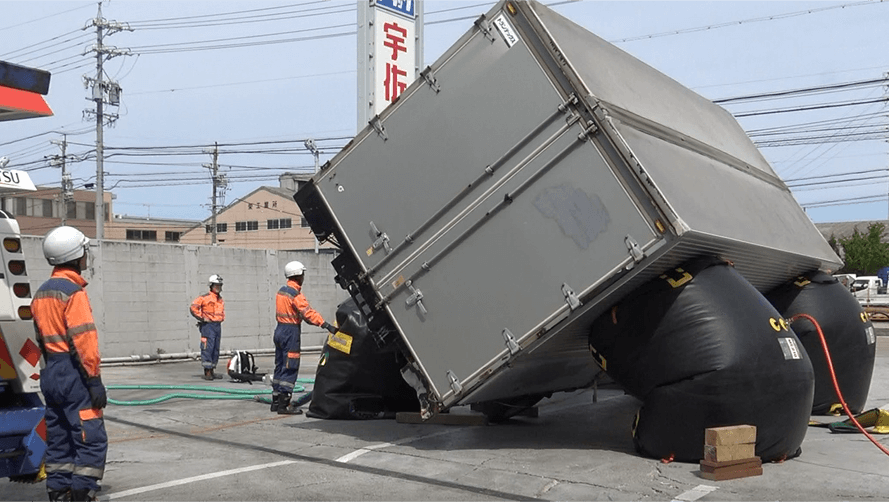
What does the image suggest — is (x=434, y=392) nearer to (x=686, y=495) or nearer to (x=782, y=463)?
(x=686, y=495)

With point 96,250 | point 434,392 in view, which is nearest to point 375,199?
point 434,392

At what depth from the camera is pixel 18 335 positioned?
5293 mm

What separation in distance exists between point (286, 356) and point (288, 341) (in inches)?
7.0

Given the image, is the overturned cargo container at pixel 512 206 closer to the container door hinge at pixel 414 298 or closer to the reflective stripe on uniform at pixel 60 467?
the container door hinge at pixel 414 298

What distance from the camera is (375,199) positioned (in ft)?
24.8

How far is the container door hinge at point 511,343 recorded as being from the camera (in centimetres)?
669

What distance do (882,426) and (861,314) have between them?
190cm

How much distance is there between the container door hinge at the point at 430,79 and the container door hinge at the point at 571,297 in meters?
2.08

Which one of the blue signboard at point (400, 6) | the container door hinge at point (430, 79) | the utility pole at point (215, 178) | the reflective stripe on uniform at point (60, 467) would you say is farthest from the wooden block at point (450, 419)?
the utility pole at point (215, 178)

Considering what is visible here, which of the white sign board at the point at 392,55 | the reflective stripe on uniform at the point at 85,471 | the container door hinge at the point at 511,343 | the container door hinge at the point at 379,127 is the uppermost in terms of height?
the white sign board at the point at 392,55

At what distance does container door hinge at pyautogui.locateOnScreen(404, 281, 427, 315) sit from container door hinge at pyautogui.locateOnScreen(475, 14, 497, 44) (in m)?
2.18

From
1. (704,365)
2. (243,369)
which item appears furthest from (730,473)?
(243,369)

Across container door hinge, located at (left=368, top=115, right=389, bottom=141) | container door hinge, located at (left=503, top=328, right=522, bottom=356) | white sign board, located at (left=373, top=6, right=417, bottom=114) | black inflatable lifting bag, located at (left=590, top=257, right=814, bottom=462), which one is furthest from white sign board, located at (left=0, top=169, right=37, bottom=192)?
white sign board, located at (left=373, top=6, right=417, bottom=114)

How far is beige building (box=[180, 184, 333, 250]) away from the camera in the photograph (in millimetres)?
67438
